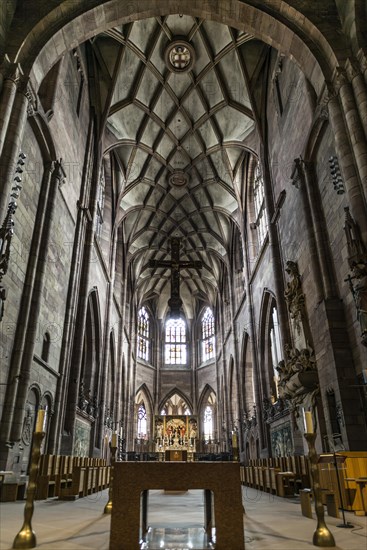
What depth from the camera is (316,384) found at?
12008 millimetres

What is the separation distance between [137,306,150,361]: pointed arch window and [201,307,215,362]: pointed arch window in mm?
5565

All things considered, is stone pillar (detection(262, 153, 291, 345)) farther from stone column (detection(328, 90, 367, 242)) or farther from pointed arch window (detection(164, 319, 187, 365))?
pointed arch window (detection(164, 319, 187, 365))

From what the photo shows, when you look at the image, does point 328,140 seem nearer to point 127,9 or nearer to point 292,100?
point 292,100

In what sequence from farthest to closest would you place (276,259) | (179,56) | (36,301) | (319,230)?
(179,56)
(276,259)
(319,230)
(36,301)

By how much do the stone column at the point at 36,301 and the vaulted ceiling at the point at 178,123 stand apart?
767 cm

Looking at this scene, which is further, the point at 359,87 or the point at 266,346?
the point at 266,346

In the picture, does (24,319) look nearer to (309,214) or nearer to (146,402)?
(309,214)

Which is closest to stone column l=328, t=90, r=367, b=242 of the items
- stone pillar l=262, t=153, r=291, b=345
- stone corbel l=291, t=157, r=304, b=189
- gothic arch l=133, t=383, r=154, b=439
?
stone corbel l=291, t=157, r=304, b=189

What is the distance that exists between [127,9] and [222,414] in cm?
2930

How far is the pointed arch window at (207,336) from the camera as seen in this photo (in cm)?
4012

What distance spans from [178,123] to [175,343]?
24.9 meters

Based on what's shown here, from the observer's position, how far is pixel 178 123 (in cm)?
2345

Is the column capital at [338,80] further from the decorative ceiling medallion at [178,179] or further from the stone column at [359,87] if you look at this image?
the decorative ceiling medallion at [178,179]

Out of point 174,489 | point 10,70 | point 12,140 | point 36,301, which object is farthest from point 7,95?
point 174,489
